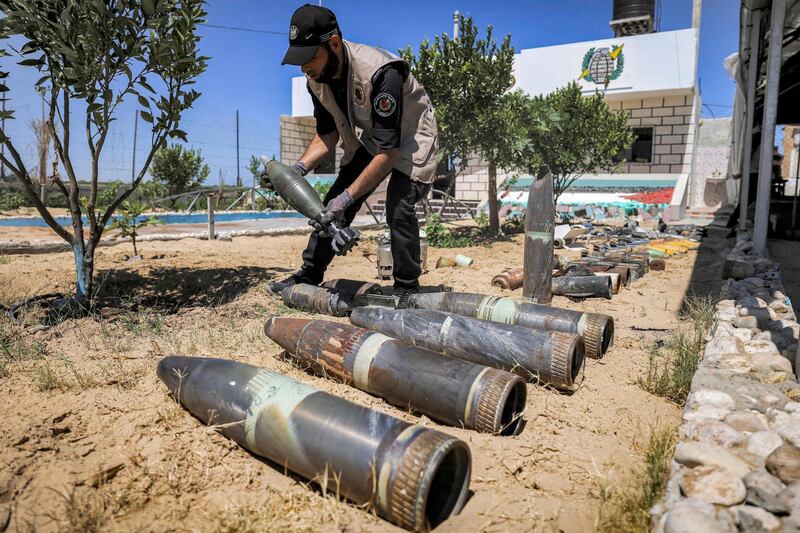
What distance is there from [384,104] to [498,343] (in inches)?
63.5

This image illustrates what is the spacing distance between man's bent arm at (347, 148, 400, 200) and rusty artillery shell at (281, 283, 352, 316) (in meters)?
0.74

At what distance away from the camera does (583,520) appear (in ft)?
5.35

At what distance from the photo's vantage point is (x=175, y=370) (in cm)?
233

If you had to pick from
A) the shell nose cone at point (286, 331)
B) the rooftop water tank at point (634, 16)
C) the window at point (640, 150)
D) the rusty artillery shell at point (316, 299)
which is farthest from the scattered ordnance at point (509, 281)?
the rooftop water tank at point (634, 16)

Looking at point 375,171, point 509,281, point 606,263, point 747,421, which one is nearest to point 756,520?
point 747,421

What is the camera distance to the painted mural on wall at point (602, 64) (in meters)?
18.8

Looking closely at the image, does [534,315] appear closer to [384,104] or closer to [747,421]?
[747,421]

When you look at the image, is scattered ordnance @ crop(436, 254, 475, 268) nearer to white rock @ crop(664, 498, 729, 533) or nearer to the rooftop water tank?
white rock @ crop(664, 498, 729, 533)

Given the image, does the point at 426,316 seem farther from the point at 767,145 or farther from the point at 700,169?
the point at 700,169

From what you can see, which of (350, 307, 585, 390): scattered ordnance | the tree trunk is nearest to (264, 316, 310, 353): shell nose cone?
(350, 307, 585, 390): scattered ordnance

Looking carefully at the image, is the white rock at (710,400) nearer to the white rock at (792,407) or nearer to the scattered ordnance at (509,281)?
the white rock at (792,407)

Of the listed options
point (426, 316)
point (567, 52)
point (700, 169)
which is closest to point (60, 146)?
point (426, 316)

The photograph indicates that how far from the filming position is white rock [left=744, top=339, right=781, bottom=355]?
2.70 m

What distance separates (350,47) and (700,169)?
70.1ft
